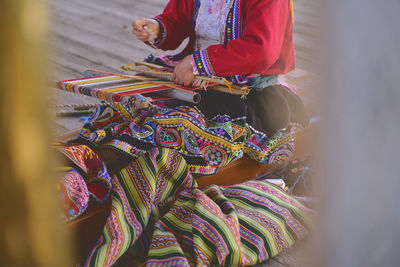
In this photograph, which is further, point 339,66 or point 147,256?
point 147,256

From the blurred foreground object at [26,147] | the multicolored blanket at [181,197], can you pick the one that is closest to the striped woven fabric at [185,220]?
the multicolored blanket at [181,197]

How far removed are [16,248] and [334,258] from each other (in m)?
0.15

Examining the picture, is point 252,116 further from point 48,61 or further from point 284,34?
point 48,61

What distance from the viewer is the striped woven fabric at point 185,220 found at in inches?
54.3

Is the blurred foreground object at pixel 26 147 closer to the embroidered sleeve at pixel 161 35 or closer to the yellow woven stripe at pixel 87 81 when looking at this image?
the yellow woven stripe at pixel 87 81

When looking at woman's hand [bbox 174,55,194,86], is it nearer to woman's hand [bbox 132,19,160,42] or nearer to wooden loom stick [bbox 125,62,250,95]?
wooden loom stick [bbox 125,62,250,95]

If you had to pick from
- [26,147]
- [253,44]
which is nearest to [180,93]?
[253,44]

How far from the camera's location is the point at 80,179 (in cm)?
137

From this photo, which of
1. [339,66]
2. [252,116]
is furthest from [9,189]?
[252,116]

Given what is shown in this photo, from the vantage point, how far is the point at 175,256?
135 cm

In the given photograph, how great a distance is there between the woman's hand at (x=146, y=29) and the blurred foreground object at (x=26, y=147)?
69.3 inches

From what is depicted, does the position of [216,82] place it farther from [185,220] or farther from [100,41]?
[100,41]

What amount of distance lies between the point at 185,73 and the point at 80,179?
1.83ft

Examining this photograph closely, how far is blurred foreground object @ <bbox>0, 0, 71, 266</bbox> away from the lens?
0.14 metres
